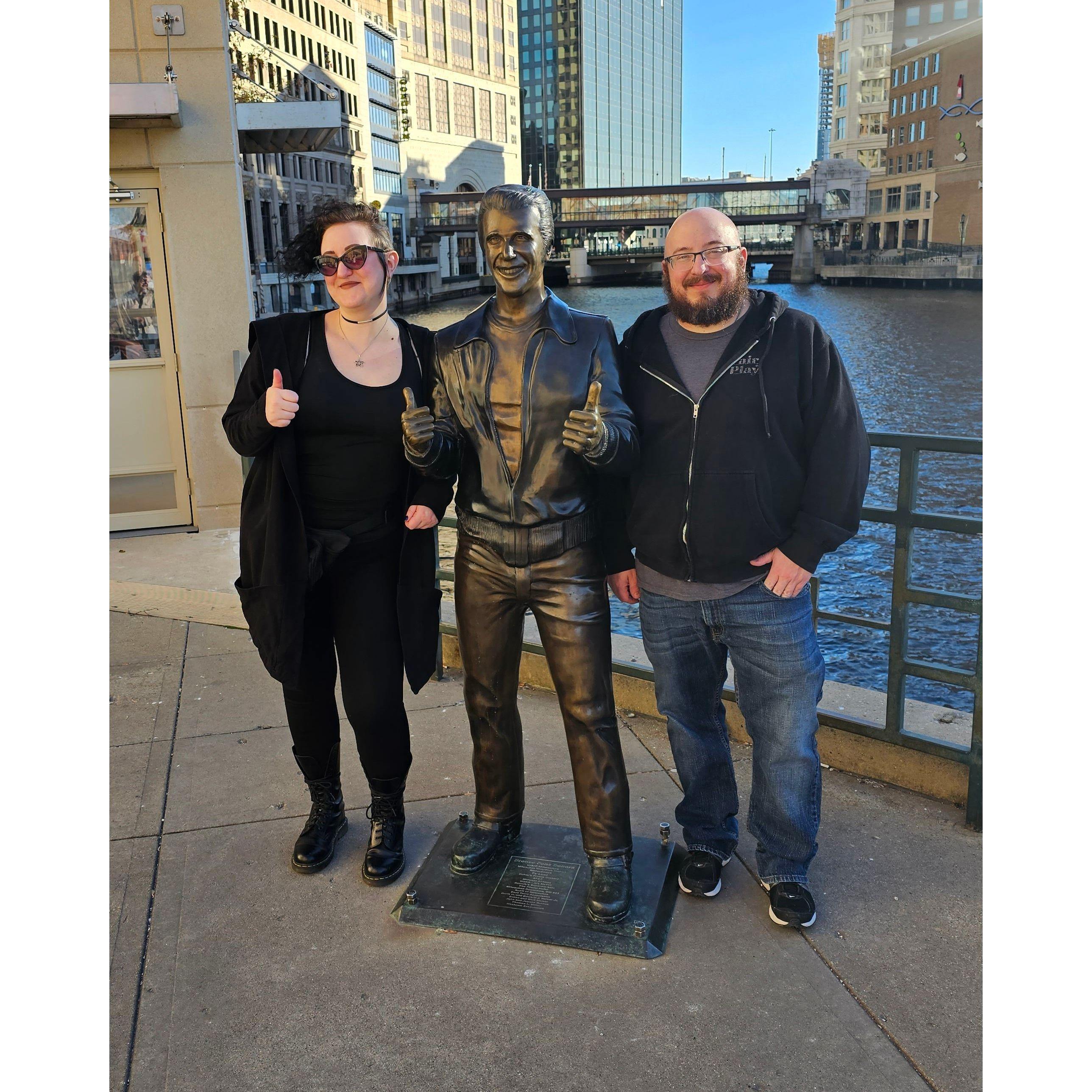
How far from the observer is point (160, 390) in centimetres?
805

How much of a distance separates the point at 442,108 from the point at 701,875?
4817 inches

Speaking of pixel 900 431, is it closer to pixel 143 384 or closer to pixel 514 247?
pixel 143 384

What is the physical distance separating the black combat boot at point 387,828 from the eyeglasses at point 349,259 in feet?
5.53

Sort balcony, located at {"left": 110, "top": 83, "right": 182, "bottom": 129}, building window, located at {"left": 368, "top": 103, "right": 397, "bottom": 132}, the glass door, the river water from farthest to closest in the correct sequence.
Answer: building window, located at {"left": 368, "top": 103, "right": 397, "bottom": 132} < the river water < the glass door < balcony, located at {"left": 110, "top": 83, "right": 182, "bottom": 129}

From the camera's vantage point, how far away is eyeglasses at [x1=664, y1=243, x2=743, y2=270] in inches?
110

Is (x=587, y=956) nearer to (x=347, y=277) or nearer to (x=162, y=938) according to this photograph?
(x=162, y=938)

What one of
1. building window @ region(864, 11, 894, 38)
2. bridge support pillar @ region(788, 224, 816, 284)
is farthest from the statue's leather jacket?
building window @ region(864, 11, 894, 38)

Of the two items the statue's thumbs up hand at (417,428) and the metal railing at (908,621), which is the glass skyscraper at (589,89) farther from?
the statue's thumbs up hand at (417,428)

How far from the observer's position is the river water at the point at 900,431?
10312mm

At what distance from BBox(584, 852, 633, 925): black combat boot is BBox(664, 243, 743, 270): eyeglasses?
1.78 m

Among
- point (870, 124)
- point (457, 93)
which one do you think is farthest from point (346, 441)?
point (457, 93)

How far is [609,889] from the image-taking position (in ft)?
10.1

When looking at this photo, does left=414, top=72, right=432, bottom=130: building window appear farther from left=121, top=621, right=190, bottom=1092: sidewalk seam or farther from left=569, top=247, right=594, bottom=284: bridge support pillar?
left=121, top=621, right=190, bottom=1092: sidewalk seam

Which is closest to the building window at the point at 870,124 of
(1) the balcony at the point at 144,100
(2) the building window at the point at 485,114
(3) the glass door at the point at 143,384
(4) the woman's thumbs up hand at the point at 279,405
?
(2) the building window at the point at 485,114
